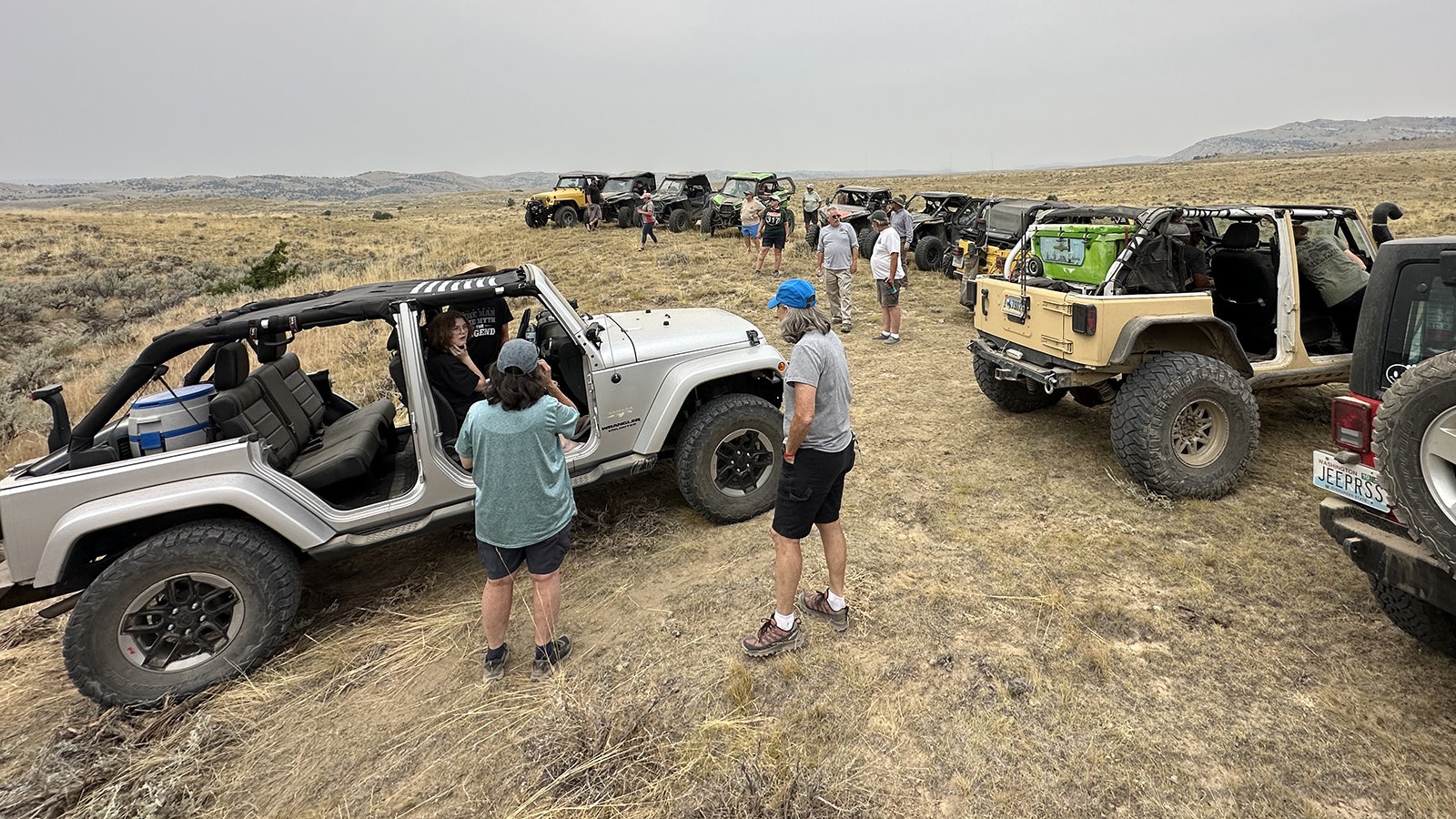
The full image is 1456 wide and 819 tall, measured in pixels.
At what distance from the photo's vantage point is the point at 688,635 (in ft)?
10.4

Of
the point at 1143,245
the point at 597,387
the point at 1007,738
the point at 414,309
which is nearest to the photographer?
the point at 1007,738

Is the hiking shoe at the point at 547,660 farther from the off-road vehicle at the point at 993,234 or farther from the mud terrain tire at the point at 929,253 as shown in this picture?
the mud terrain tire at the point at 929,253

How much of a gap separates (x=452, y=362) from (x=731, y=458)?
173 centimetres

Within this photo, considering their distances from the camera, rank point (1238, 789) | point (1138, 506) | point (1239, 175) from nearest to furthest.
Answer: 1. point (1238, 789)
2. point (1138, 506)
3. point (1239, 175)

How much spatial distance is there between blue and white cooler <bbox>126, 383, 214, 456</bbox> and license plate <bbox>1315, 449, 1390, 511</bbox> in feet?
16.0

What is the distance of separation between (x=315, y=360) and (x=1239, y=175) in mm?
49425

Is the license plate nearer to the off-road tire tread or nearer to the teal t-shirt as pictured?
the off-road tire tread

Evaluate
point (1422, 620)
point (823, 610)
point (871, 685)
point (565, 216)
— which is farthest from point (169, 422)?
point (565, 216)

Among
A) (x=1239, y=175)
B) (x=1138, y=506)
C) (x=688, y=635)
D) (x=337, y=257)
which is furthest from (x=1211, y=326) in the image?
(x=1239, y=175)

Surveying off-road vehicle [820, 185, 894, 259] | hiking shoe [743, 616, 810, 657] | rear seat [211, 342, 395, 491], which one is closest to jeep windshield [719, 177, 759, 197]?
off-road vehicle [820, 185, 894, 259]

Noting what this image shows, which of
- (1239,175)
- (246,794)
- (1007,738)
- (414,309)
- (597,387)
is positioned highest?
(1239,175)

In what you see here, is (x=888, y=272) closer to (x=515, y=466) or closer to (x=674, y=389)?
(x=674, y=389)

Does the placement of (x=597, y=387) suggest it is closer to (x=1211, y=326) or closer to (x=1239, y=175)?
(x=1211, y=326)

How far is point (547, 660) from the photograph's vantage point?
9.77ft
